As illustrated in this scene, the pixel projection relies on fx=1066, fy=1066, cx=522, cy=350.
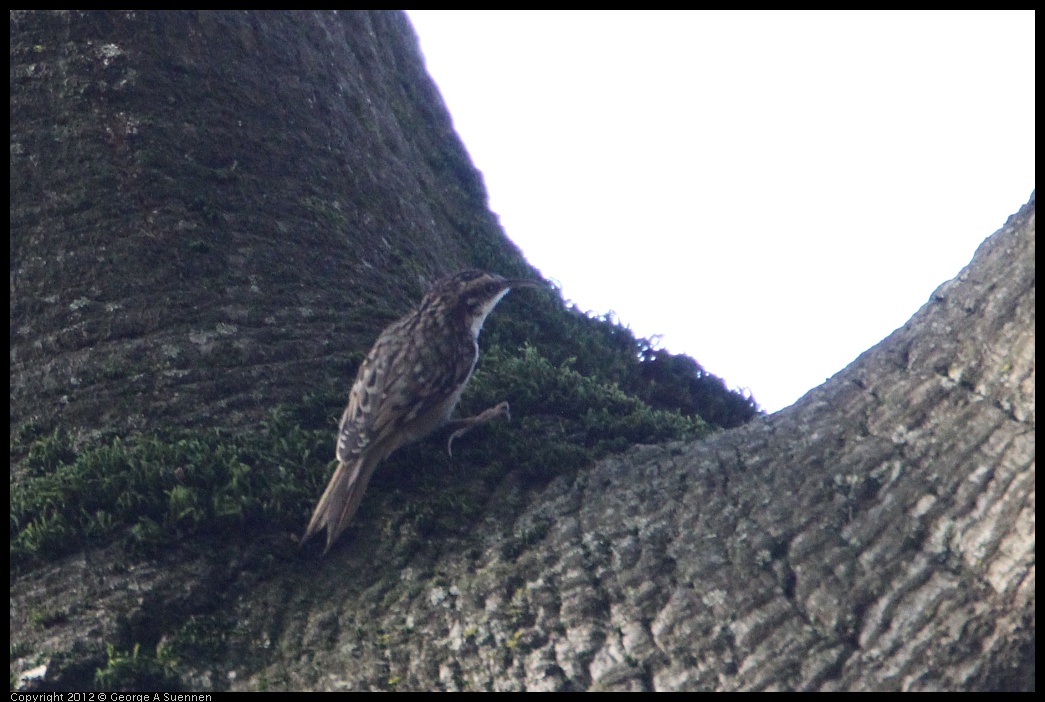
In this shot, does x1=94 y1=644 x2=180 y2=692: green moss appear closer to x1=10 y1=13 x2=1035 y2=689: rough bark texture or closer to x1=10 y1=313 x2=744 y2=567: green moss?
x1=10 y1=13 x2=1035 y2=689: rough bark texture

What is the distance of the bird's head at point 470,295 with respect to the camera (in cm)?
578

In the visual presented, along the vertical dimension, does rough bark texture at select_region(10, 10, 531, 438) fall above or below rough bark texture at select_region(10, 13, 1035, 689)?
above

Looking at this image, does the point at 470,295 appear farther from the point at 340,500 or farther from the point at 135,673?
the point at 135,673

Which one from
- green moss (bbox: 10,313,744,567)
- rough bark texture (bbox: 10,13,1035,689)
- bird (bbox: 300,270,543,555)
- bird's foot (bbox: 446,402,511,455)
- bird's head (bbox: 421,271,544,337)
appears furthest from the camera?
bird's head (bbox: 421,271,544,337)

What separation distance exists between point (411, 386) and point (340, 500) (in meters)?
1.26

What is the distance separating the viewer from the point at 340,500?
4238 millimetres

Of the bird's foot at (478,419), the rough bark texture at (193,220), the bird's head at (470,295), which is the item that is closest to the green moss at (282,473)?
the bird's foot at (478,419)

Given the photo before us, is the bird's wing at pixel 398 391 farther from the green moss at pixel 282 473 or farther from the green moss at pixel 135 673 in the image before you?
the green moss at pixel 135 673

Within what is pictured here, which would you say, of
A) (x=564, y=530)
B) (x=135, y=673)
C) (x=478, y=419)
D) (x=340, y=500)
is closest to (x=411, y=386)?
(x=478, y=419)

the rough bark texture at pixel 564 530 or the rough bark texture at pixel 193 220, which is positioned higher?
the rough bark texture at pixel 193 220

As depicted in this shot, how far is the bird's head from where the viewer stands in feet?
19.0

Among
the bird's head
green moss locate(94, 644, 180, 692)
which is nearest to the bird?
the bird's head

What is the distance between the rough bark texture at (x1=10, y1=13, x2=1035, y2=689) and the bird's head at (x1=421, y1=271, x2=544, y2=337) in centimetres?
67

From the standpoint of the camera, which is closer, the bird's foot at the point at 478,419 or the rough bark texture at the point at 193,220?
the rough bark texture at the point at 193,220
